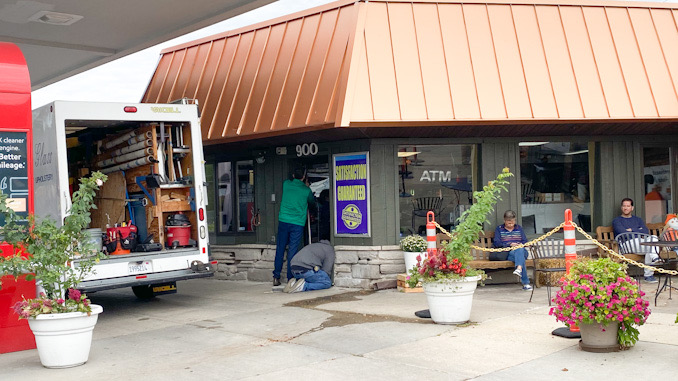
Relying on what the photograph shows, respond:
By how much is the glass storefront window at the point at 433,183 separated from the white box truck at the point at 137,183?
11.0 ft

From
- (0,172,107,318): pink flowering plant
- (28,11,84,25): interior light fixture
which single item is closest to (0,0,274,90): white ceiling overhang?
(28,11,84,25): interior light fixture

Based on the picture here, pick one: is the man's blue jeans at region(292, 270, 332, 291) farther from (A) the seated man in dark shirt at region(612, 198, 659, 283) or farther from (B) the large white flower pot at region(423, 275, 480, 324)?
(A) the seated man in dark shirt at region(612, 198, 659, 283)

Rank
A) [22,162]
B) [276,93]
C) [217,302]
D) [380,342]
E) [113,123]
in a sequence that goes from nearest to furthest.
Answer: [380,342] < [22,162] < [113,123] < [217,302] < [276,93]

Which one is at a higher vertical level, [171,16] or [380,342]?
[171,16]

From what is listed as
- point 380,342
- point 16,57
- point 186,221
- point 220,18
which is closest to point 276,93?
point 220,18

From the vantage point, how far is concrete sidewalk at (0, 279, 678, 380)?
6500 mm

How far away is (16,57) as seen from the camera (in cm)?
872

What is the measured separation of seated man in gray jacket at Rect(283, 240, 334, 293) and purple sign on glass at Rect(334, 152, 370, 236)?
0.50 meters

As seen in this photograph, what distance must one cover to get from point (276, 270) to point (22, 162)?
5.18 m

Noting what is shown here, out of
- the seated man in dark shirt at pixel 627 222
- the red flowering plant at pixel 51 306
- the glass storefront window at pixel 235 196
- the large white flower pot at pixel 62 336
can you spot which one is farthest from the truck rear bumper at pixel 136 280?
the seated man in dark shirt at pixel 627 222

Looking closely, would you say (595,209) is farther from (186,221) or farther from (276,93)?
(186,221)

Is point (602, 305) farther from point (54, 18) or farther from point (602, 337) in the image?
point (54, 18)

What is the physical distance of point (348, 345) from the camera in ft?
25.2

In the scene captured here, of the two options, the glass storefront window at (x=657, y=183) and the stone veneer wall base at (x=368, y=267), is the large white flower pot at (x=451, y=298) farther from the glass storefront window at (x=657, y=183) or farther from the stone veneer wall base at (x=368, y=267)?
the glass storefront window at (x=657, y=183)
